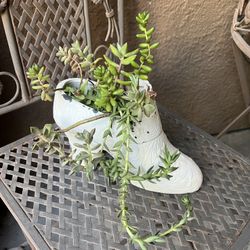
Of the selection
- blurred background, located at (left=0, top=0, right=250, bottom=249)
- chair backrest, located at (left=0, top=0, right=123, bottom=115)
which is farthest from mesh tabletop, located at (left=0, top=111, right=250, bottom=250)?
blurred background, located at (left=0, top=0, right=250, bottom=249)

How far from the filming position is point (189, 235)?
0.74m

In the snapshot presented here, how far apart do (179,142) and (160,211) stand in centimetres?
18

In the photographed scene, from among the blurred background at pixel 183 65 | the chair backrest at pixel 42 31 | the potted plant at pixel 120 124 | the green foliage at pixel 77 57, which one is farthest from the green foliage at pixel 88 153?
the blurred background at pixel 183 65

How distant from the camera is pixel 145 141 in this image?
2.42 ft

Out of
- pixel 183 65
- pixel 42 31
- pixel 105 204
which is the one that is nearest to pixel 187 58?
pixel 183 65

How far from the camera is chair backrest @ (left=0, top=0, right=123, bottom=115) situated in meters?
0.86

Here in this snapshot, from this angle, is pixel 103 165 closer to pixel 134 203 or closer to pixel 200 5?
pixel 134 203

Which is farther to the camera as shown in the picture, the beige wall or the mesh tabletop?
the beige wall

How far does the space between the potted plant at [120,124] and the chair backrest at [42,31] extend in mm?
148

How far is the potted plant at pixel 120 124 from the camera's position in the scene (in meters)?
0.68

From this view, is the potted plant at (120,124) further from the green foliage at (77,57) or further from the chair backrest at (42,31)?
the chair backrest at (42,31)

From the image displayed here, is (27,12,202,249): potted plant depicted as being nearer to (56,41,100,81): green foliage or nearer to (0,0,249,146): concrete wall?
(56,41,100,81): green foliage

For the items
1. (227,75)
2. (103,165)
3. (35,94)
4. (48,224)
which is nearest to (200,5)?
(227,75)

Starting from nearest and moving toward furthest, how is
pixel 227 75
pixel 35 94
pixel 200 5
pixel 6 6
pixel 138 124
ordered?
pixel 138 124 → pixel 6 6 → pixel 35 94 → pixel 200 5 → pixel 227 75
